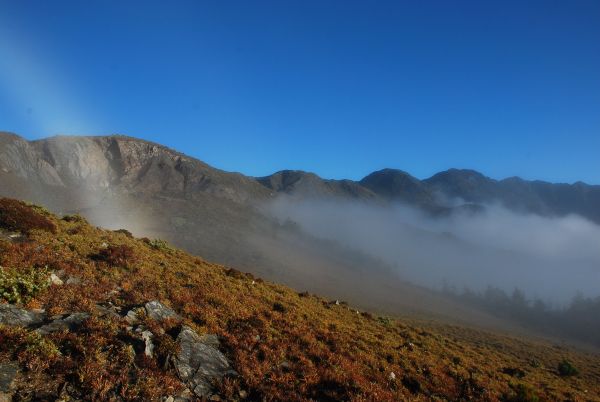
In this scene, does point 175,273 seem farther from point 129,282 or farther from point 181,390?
point 181,390

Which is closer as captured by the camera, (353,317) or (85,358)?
(85,358)

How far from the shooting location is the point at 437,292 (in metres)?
195

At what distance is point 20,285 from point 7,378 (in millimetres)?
5034

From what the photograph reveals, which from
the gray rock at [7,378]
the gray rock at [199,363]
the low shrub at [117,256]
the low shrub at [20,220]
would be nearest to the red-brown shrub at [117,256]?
the low shrub at [117,256]

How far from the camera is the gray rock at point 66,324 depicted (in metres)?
10.5

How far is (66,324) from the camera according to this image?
36.5ft

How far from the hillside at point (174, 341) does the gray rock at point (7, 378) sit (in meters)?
0.02

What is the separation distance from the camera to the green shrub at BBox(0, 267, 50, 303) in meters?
11.9

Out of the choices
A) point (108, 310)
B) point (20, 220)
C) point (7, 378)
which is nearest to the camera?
point (7, 378)

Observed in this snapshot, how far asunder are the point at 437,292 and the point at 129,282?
19807 cm

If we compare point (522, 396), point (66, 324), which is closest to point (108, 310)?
point (66, 324)

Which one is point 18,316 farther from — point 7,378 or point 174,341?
point 174,341

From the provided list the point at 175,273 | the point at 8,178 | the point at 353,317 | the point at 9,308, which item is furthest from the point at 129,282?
the point at 8,178

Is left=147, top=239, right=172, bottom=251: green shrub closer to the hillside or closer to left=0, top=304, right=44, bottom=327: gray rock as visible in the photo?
the hillside
